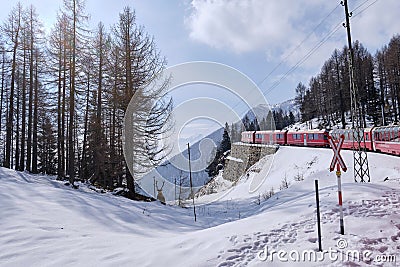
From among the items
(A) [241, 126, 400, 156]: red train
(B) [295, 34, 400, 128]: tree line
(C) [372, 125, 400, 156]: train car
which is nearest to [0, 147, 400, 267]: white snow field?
(A) [241, 126, 400, 156]: red train

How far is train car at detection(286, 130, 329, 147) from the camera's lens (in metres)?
25.8

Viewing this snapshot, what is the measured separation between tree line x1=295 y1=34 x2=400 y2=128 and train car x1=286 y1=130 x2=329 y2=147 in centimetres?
1003

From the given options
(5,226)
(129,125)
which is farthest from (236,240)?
(129,125)

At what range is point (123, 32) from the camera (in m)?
11.9

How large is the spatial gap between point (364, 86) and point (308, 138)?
1876 cm

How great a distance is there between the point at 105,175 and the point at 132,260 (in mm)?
11500

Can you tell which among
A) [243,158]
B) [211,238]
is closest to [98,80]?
[211,238]

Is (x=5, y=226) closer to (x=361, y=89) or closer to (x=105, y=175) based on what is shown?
(x=105, y=175)

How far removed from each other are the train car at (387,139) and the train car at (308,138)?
5.60 meters

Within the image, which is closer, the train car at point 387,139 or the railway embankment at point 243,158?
the train car at point 387,139

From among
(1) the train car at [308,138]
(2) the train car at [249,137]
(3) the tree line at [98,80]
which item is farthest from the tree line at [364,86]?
(3) the tree line at [98,80]

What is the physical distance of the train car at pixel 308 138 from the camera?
84.6 ft

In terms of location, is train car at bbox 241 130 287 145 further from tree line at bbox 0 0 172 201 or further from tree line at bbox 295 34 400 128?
tree line at bbox 0 0 172 201

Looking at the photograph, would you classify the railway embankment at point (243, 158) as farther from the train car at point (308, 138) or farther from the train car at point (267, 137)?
the train car at point (308, 138)
